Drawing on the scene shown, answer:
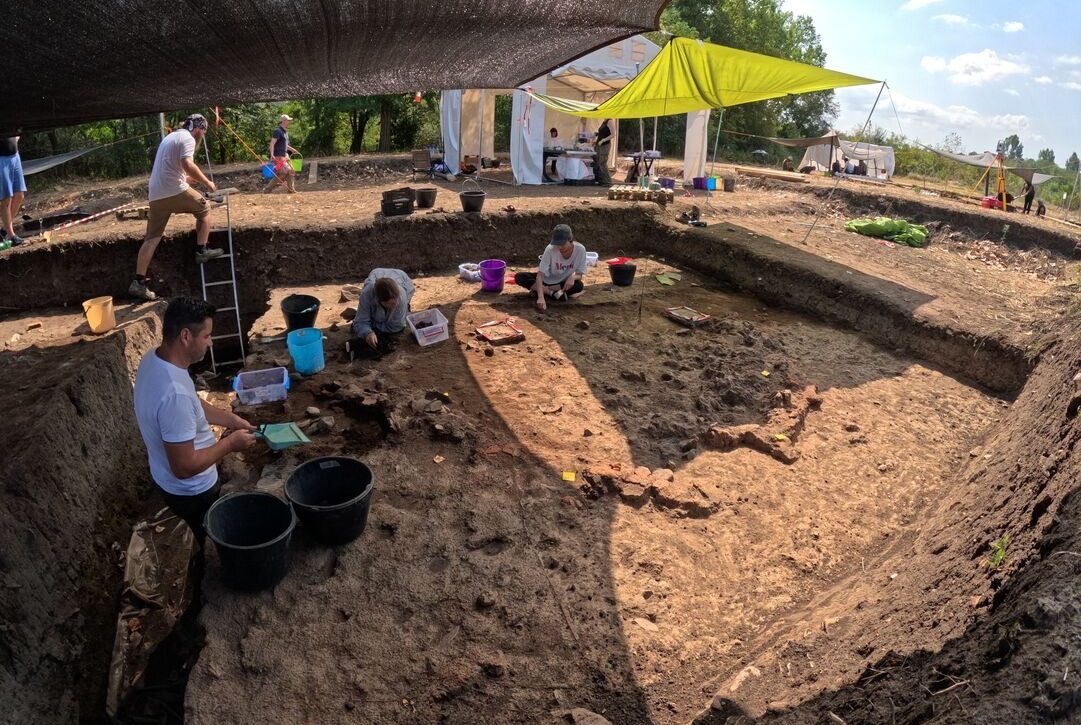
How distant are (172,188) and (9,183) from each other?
252 cm

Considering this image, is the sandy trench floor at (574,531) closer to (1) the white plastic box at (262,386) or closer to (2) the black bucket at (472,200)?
(1) the white plastic box at (262,386)

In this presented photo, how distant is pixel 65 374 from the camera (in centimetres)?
514

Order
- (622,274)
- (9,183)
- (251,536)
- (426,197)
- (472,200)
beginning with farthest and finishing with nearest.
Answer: (426,197), (472,200), (622,274), (9,183), (251,536)

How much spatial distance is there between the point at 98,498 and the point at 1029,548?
18.8ft

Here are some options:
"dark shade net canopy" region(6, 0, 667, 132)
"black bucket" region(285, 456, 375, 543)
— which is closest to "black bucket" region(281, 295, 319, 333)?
"dark shade net canopy" region(6, 0, 667, 132)

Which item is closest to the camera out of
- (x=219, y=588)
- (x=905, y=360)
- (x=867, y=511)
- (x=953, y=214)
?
(x=219, y=588)

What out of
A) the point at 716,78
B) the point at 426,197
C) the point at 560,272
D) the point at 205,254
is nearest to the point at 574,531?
the point at 560,272

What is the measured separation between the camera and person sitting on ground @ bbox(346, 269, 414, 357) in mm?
6070

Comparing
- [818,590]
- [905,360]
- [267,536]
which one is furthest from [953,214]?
[267,536]

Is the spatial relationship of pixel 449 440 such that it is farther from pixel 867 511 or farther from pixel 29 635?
pixel 867 511

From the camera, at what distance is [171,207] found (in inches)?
277

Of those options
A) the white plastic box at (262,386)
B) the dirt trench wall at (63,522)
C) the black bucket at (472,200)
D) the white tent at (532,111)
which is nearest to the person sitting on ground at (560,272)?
the black bucket at (472,200)

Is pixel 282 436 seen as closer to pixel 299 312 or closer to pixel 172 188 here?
pixel 299 312

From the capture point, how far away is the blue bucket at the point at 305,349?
19.0 ft
